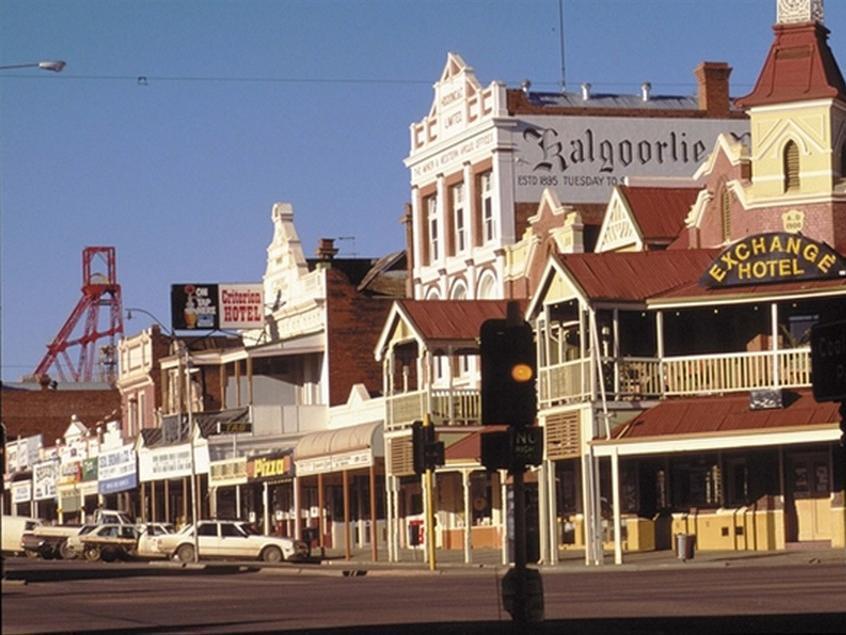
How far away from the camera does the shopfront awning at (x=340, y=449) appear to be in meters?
59.8

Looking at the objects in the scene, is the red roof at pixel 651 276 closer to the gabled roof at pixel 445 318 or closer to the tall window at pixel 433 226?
the gabled roof at pixel 445 318

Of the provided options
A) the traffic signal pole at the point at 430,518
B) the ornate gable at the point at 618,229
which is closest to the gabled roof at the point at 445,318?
the ornate gable at the point at 618,229

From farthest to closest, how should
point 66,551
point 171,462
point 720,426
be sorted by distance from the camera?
1. point 171,462
2. point 66,551
3. point 720,426

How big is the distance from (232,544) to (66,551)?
34.6 ft

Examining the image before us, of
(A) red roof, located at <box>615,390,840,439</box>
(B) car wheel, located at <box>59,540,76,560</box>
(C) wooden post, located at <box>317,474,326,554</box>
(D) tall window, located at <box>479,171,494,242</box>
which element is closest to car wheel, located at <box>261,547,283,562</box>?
(C) wooden post, located at <box>317,474,326,554</box>

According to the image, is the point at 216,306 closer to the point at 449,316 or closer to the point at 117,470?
the point at 117,470

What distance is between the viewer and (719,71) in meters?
69.2

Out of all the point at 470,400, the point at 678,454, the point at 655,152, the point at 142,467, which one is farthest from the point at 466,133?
the point at 142,467

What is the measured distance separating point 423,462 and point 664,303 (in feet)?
23.7

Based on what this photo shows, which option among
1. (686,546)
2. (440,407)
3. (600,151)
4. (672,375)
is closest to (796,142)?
(672,375)

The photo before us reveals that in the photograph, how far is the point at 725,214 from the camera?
174ft

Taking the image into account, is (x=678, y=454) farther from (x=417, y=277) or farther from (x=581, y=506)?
(x=417, y=277)

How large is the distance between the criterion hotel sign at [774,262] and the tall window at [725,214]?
3.89m

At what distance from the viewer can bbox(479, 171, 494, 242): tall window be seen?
64625mm
